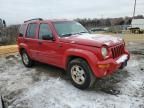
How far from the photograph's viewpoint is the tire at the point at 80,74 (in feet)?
15.0

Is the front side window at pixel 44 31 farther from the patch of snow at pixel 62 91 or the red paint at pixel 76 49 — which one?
the patch of snow at pixel 62 91

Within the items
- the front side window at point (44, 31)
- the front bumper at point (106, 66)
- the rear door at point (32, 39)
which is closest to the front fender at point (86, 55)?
the front bumper at point (106, 66)

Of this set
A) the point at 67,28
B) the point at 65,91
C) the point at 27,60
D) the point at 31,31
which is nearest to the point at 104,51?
the point at 65,91

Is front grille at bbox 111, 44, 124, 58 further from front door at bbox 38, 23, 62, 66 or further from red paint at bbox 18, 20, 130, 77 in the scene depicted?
front door at bbox 38, 23, 62, 66

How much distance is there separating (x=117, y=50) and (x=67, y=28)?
1733 millimetres

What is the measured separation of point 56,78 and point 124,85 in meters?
2.04

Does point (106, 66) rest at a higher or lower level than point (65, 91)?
higher

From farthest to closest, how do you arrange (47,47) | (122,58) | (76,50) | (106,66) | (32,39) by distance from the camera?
(32,39) < (47,47) < (122,58) < (76,50) < (106,66)

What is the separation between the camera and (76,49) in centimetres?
477

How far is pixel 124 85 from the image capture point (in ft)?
16.1

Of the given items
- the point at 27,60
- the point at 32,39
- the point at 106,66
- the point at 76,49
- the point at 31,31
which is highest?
the point at 31,31

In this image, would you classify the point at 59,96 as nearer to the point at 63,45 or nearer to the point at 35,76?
the point at 63,45

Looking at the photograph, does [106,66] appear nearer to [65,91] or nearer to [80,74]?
[80,74]

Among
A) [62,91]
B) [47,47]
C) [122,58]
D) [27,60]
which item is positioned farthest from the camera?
[27,60]
